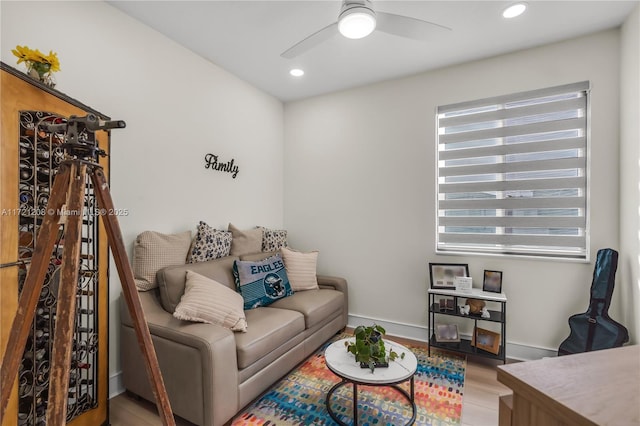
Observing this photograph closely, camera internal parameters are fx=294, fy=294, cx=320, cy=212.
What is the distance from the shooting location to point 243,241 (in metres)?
2.96

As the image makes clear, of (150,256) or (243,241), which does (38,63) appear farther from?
(243,241)

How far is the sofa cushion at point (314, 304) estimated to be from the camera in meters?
2.51

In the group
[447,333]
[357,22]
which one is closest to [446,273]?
[447,333]

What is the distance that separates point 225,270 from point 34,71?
1.69m

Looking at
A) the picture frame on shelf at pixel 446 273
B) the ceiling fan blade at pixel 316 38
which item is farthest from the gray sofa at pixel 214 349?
the ceiling fan blade at pixel 316 38

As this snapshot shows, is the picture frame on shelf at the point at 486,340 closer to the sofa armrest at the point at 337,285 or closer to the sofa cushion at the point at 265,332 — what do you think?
the sofa armrest at the point at 337,285

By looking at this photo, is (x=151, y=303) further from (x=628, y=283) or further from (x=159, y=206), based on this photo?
(x=628, y=283)

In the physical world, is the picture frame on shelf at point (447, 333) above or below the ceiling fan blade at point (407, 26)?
below

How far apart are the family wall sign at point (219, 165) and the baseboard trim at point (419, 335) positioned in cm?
207

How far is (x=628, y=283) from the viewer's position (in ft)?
7.07

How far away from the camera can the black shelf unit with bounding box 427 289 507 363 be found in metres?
2.44

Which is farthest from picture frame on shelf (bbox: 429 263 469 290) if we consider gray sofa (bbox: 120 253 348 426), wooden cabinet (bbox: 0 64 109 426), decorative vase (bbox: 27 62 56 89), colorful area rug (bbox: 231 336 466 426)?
decorative vase (bbox: 27 62 56 89)

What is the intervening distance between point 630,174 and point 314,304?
2572 millimetres

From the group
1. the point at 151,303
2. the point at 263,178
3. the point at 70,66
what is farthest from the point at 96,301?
the point at 263,178
